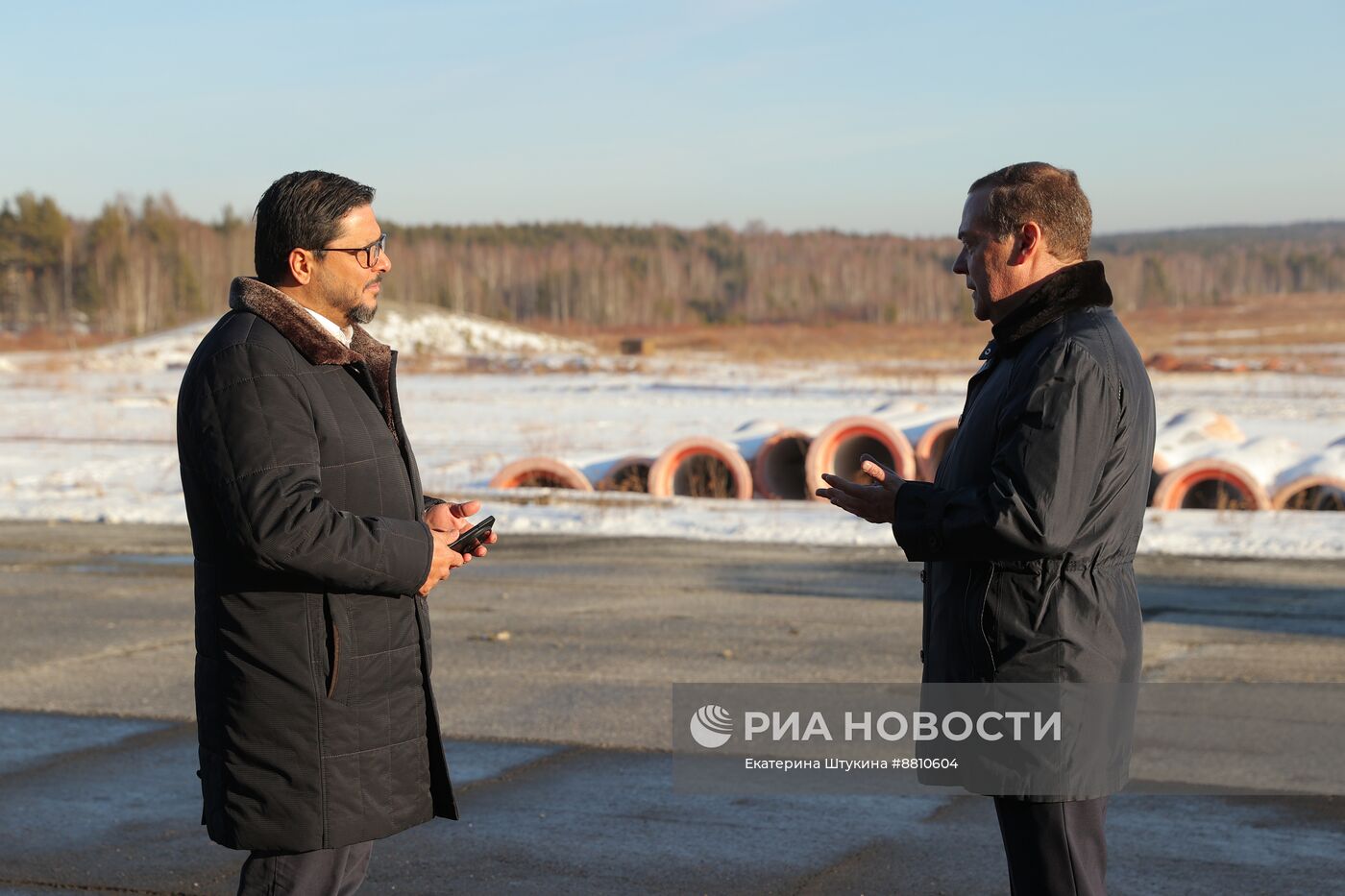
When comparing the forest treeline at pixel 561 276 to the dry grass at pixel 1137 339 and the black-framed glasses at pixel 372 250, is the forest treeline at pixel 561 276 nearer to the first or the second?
the dry grass at pixel 1137 339

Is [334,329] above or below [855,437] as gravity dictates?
above

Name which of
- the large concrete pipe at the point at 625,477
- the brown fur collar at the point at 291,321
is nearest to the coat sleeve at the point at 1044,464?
the brown fur collar at the point at 291,321

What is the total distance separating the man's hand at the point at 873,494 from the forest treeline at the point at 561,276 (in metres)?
111

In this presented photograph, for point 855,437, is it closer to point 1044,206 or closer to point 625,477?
point 625,477

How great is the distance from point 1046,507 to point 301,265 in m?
1.62

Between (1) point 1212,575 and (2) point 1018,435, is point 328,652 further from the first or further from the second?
(1) point 1212,575

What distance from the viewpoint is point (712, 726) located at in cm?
745

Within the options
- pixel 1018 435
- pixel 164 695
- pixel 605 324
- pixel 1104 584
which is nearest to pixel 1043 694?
pixel 1104 584

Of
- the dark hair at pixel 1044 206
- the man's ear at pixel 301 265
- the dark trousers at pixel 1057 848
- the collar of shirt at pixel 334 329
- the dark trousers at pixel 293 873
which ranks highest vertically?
the dark hair at pixel 1044 206

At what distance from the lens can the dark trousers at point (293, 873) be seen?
10.3 ft

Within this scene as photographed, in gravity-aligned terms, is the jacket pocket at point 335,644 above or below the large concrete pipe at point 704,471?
above

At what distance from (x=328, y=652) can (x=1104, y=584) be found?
1.58 metres

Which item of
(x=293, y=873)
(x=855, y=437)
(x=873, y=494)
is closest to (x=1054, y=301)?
(x=873, y=494)

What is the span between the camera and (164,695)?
754 cm
